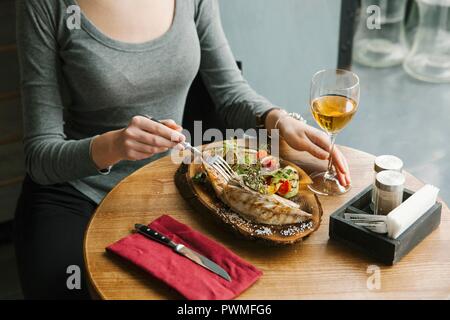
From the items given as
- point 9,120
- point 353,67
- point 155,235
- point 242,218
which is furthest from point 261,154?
point 353,67

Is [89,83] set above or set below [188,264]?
above

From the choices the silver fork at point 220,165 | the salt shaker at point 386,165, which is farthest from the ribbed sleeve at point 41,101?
the salt shaker at point 386,165

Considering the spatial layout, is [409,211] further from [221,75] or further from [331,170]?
[221,75]

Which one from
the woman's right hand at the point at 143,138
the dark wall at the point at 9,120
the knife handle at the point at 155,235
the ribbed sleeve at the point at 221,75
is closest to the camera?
the knife handle at the point at 155,235

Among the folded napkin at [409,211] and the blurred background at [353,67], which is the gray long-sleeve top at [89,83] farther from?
the folded napkin at [409,211]

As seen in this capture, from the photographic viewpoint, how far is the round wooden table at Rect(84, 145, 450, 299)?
118 cm

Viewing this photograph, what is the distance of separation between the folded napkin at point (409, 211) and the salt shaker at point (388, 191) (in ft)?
0.08

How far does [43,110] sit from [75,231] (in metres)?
0.29

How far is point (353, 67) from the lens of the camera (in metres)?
3.50

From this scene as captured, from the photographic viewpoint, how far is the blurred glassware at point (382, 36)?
3512 millimetres

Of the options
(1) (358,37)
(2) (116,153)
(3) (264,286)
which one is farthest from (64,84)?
(1) (358,37)

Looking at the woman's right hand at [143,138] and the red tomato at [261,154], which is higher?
the woman's right hand at [143,138]

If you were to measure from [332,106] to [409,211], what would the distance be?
0.30m

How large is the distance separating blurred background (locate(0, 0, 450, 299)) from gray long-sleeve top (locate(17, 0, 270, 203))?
1.49ft
